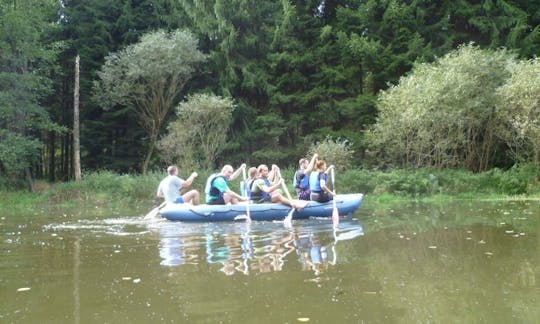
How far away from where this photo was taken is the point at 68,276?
6215 mm

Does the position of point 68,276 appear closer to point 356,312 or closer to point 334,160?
point 356,312

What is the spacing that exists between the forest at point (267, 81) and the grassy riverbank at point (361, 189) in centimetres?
144

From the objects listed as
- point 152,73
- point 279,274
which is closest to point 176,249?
point 279,274

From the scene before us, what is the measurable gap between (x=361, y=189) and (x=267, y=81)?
10.4m

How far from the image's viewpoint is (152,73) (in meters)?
25.2

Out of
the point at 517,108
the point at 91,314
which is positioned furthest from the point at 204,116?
the point at 91,314

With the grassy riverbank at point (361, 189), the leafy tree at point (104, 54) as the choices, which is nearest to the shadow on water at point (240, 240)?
the grassy riverbank at point (361, 189)

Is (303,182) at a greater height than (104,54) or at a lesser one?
lesser

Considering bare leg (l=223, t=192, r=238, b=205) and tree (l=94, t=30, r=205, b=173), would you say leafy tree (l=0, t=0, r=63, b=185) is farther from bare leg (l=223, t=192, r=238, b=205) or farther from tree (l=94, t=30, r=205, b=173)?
bare leg (l=223, t=192, r=238, b=205)

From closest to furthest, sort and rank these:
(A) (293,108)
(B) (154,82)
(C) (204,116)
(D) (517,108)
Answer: (D) (517,108) → (C) (204,116) → (B) (154,82) → (A) (293,108)

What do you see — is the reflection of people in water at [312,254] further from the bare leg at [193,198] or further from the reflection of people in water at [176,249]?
the bare leg at [193,198]

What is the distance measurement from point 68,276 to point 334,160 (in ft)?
51.2

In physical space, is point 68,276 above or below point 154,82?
below

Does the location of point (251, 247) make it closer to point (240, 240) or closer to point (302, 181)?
point (240, 240)
